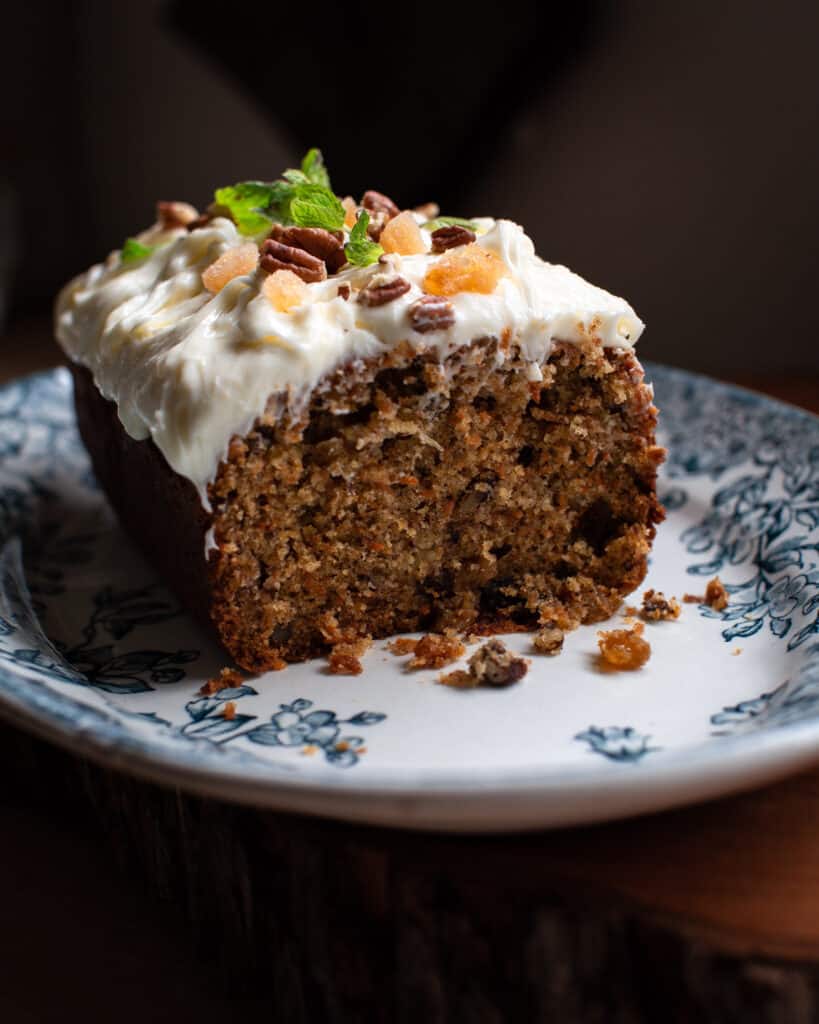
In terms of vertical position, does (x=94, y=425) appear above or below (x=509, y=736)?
above

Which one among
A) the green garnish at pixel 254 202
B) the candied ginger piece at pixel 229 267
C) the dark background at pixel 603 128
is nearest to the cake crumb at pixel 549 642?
the candied ginger piece at pixel 229 267

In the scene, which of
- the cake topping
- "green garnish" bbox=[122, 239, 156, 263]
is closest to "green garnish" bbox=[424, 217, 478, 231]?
the cake topping

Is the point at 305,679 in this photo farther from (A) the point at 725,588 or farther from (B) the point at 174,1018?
(A) the point at 725,588

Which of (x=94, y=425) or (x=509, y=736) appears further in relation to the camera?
(x=94, y=425)

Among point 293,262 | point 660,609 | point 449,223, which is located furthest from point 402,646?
point 449,223

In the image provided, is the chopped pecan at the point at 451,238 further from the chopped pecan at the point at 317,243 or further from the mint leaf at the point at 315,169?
the mint leaf at the point at 315,169

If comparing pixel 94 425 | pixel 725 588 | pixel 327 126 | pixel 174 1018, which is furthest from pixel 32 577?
pixel 327 126

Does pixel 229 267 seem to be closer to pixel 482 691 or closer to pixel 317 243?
pixel 317 243

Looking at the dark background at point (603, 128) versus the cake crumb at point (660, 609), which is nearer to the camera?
the cake crumb at point (660, 609)
